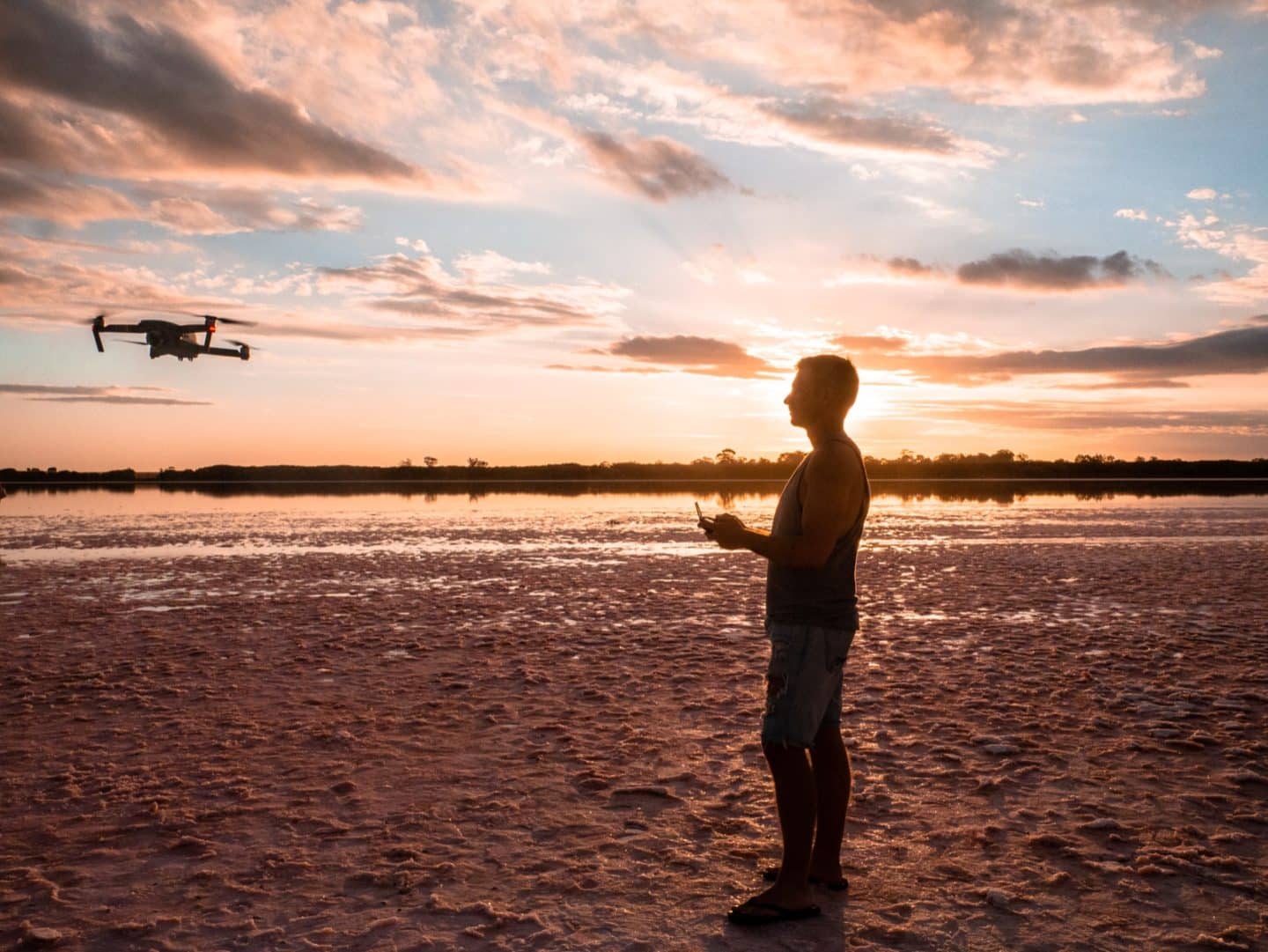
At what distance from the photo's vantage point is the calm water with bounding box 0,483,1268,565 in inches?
1045

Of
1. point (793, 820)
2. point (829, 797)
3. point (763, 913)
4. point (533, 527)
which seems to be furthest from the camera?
point (533, 527)

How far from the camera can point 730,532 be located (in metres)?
4.52

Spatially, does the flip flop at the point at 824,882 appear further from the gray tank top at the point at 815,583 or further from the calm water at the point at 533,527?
the calm water at the point at 533,527

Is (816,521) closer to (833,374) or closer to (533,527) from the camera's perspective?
(833,374)

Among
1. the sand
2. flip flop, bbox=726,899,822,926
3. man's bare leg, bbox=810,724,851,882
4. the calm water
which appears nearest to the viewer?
flip flop, bbox=726,899,822,926

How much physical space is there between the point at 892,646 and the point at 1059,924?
748 cm

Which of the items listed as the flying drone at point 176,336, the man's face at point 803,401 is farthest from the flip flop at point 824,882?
the flying drone at point 176,336

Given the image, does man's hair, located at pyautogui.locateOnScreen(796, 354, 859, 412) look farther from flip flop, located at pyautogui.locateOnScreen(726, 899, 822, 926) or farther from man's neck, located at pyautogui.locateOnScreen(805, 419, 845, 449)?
flip flop, located at pyautogui.locateOnScreen(726, 899, 822, 926)

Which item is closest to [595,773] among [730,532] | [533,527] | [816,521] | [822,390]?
[730,532]

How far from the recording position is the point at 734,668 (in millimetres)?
10570

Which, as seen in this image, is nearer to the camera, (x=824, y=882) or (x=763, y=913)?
(x=763, y=913)

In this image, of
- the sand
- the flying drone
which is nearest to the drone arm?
the flying drone

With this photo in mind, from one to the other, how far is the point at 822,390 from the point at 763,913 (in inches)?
103

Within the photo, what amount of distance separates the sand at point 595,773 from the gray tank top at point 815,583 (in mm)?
1527
